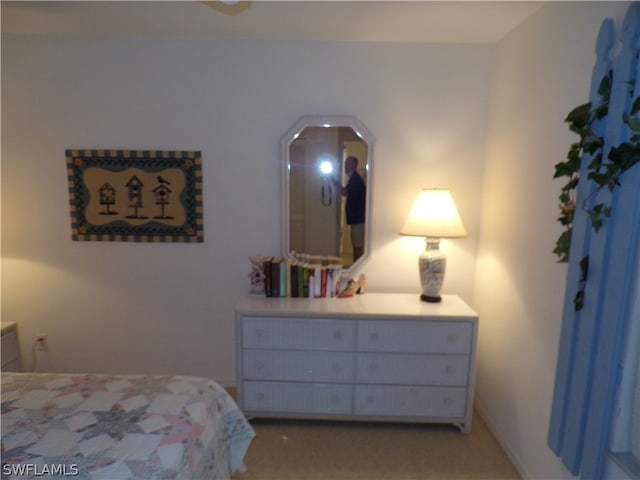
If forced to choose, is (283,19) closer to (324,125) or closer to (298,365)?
(324,125)

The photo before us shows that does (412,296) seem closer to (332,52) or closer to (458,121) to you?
(458,121)

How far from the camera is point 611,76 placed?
1234 mm

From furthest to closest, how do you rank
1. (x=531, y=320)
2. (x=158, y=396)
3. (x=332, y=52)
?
(x=332, y=52) → (x=531, y=320) → (x=158, y=396)

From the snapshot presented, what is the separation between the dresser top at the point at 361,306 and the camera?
6.89 ft

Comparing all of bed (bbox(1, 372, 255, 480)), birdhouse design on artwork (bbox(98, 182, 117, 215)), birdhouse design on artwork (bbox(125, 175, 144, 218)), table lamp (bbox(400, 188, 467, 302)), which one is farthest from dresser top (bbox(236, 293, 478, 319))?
birdhouse design on artwork (bbox(98, 182, 117, 215))

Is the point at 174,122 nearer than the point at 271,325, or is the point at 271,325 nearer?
the point at 271,325

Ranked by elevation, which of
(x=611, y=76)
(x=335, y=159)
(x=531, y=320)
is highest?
(x=611, y=76)

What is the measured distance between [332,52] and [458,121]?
3.02 ft

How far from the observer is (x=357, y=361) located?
7.03 ft

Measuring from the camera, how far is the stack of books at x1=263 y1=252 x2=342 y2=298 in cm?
233

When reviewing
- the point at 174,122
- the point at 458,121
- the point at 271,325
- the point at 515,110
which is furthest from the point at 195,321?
the point at 515,110

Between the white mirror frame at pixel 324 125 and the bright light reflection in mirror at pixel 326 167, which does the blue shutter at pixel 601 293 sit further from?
the bright light reflection in mirror at pixel 326 167

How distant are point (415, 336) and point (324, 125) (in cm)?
141

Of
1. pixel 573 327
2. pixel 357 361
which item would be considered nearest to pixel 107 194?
pixel 357 361
